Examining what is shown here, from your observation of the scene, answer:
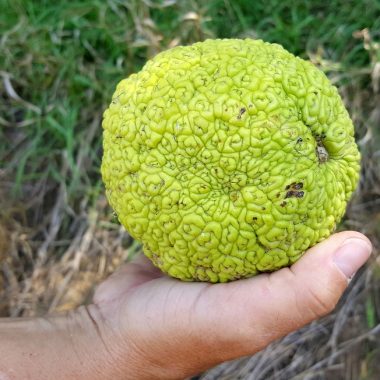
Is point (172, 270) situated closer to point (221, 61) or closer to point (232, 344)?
point (232, 344)

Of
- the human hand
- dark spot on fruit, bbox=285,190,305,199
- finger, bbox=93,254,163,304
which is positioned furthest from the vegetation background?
dark spot on fruit, bbox=285,190,305,199

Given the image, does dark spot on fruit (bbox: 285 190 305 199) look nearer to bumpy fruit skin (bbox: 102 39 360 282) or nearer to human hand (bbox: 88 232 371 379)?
bumpy fruit skin (bbox: 102 39 360 282)

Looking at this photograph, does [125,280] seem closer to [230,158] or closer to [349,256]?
[230,158]

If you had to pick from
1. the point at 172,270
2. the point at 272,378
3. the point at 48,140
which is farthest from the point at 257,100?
the point at 48,140

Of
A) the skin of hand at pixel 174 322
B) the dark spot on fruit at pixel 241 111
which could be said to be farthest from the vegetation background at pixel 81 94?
the dark spot on fruit at pixel 241 111

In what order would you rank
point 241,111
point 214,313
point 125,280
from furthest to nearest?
point 125,280 < point 214,313 < point 241,111

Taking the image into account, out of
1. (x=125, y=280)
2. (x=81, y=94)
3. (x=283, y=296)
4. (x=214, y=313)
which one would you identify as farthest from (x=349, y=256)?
(x=81, y=94)
